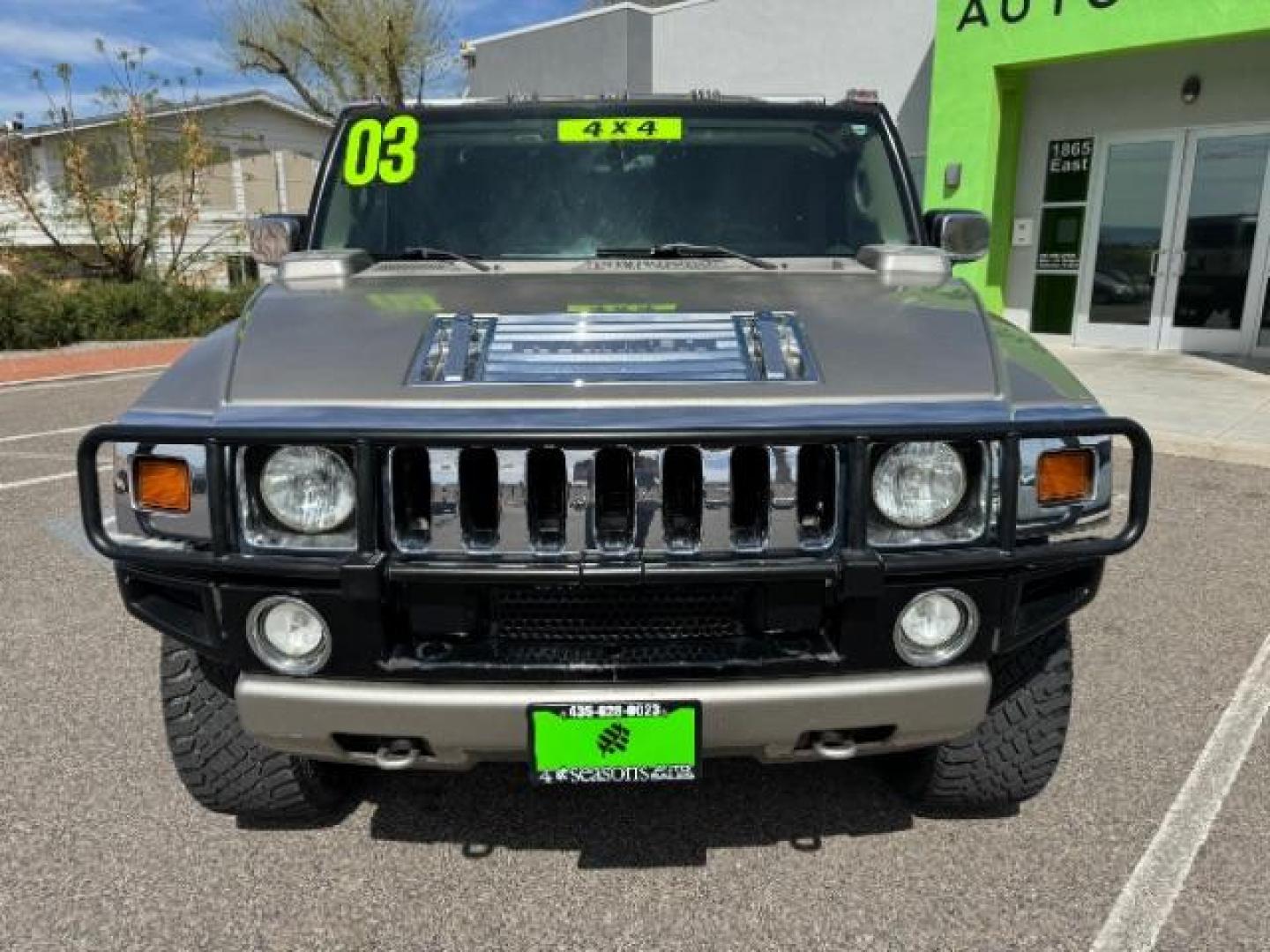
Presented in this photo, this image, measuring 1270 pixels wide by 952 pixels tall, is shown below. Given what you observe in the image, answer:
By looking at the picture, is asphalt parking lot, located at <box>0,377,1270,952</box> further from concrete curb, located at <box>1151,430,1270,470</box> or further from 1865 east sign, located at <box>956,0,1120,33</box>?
1865 east sign, located at <box>956,0,1120,33</box>

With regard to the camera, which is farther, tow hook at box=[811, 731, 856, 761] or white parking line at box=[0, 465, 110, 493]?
white parking line at box=[0, 465, 110, 493]

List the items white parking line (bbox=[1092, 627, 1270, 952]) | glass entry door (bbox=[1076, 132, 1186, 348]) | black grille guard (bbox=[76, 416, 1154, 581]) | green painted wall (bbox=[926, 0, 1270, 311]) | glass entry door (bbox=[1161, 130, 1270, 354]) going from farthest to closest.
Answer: glass entry door (bbox=[1076, 132, 1186, 348]), glass entry door (bbox=[1161, 130, 1270, 354]), green painted wall (bbox=[926, 0, 1270, 311]), white parking line (bbox=[1092, 627, 1270, 952]), black grille guard (bbox=[76, 416, 1154, 581])

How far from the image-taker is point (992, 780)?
242 cm

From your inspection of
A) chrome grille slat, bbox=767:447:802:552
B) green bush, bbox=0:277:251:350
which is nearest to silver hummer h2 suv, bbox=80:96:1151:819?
chrome grille slat, bbox=767:447:802:552

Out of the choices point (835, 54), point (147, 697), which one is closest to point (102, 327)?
point (835, 54)

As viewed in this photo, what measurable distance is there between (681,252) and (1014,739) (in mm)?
1671

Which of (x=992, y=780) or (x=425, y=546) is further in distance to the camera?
(x=992, y=780)

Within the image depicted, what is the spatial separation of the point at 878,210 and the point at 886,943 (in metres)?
2.20

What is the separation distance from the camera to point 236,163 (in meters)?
26.8

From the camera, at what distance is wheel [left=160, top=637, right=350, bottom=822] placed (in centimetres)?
236

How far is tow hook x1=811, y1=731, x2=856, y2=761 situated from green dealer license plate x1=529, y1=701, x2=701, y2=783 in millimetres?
269

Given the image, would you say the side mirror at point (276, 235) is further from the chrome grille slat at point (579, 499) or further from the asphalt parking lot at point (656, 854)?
the chrome grille slat at point (579, 499)

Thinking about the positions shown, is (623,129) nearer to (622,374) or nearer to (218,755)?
(622,374)

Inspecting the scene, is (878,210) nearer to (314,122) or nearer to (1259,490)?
(1259,490)
